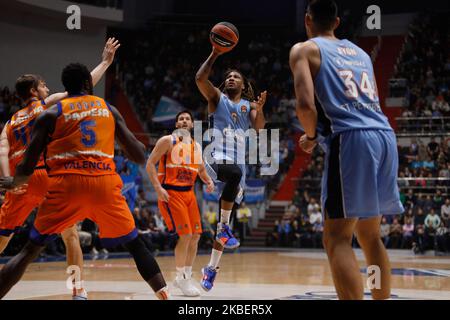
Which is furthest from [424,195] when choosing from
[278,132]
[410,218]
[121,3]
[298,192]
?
[121,3]

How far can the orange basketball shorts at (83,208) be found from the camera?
4.09 meters

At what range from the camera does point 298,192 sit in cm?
1962

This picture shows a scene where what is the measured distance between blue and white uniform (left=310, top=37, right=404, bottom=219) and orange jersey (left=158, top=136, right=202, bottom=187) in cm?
361

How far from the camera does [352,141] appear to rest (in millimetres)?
3562

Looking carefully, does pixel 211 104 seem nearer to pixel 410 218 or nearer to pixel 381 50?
pixel 410 218

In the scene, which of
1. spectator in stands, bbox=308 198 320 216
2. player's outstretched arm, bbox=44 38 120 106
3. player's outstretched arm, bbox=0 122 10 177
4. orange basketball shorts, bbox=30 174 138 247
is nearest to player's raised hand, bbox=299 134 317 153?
orange basketball shorts, bbox=30 174 138 247

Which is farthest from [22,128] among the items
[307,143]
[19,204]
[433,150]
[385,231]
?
[433,150]

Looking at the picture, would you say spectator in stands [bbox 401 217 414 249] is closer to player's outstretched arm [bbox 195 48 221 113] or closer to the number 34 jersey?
player's outstretched arm [bbox 195 48 221 113]

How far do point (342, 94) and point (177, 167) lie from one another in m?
3.77

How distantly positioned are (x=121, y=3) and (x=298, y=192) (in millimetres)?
9166

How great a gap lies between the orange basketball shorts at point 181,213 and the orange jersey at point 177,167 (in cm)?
13

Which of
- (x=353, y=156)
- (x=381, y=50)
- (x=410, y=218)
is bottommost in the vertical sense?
(x=410, y=218)

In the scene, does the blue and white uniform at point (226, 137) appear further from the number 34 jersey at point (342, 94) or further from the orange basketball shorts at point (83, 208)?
the number 34 jersey at point (342, 94)

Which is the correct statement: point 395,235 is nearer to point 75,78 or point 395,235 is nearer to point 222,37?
point 222,37
